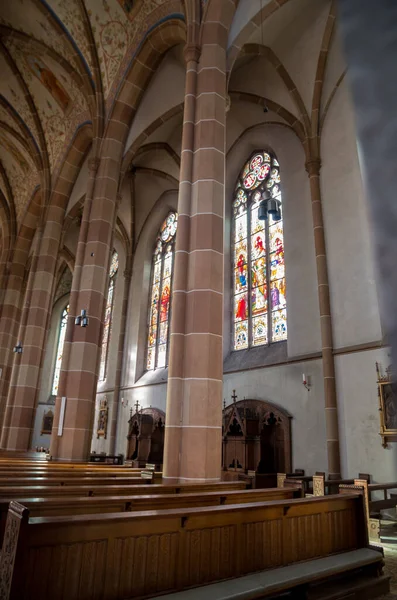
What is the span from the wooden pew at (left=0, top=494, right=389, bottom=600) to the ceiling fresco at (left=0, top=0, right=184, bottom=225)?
34.0 feet

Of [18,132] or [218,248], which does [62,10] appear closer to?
Result: [18,132]

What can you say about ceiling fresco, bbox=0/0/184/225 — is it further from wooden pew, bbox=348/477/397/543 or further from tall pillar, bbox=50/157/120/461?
wooden pew, bbox=348/477/397/543

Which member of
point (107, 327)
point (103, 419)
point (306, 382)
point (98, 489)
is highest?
point (107, 327)

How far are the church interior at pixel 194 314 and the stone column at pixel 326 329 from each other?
4cm

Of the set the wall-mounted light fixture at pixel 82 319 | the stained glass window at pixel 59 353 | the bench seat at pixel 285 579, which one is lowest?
the bench seat at pixel 285 579

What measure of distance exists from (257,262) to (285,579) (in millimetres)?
10221

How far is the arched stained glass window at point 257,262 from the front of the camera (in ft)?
38.5

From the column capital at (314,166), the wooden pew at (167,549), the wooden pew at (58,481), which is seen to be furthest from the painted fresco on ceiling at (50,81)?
the wooden pew at (167,549)

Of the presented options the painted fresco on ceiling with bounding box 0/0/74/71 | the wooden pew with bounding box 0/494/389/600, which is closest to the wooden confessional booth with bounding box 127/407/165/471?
the wooden pew with bounding box 0/494/389/600

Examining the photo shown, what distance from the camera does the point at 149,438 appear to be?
1426 centimetres

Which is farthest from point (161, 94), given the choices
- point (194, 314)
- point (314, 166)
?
point (194, 314)

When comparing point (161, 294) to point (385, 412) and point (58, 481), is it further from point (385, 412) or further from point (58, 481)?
point (58, 481)

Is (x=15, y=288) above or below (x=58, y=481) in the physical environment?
above

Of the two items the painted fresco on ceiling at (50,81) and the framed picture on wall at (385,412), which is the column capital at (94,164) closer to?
the painted fresco on ceiling at (50,81)
